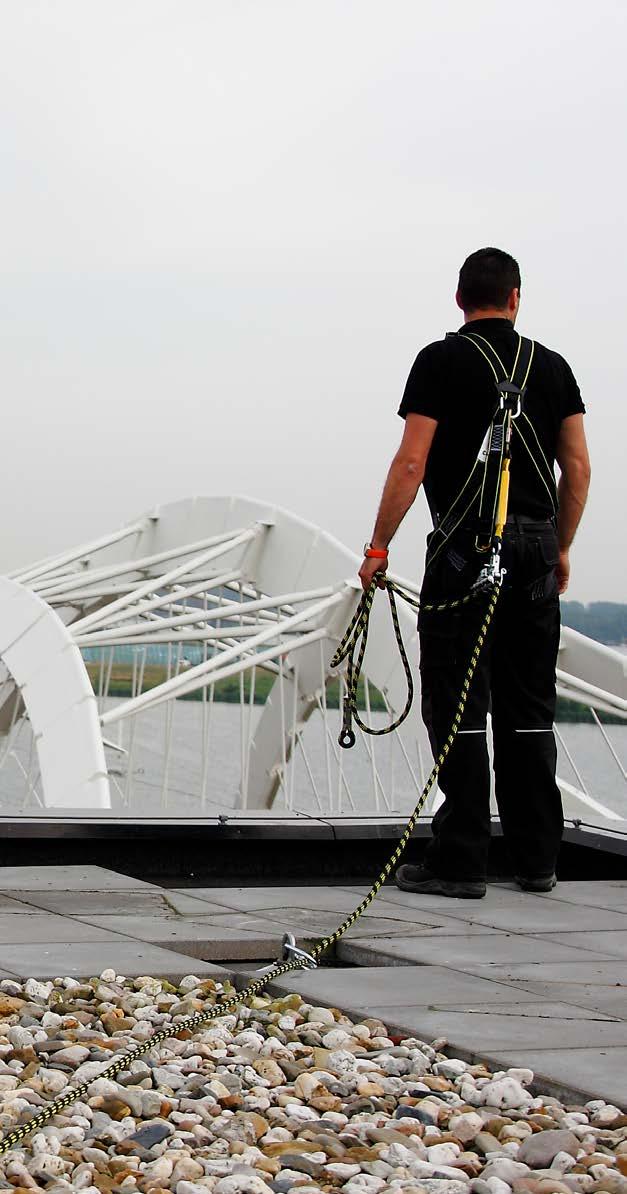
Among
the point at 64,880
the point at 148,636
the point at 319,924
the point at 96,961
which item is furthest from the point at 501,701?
the point at 148,636

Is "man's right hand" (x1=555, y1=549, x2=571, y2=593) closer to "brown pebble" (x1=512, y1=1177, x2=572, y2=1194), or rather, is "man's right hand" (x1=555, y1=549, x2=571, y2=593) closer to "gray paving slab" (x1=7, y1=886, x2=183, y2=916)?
"gray paving slab" (x1=7, y1=886, x2=183, y2=916)

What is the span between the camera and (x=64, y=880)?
4.80 meters

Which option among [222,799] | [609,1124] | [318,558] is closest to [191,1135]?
[609,1124]

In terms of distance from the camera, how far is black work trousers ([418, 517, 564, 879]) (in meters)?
4.80

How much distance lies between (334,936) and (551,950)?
59cm

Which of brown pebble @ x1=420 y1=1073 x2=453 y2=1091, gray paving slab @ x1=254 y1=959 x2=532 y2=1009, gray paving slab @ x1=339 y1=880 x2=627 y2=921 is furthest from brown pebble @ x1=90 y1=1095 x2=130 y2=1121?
gray paving slab @ x1=339 y1=880 x2=627 y2=921

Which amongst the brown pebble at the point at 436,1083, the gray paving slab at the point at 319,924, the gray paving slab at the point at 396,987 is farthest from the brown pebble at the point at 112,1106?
the gray paving slab at the point at 319,924

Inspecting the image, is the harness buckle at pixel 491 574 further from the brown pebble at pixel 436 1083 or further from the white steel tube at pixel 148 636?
the white steel tube at pixel 148 636

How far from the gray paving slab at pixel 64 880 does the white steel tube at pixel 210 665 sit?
5990 mm

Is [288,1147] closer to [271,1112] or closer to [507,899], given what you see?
[271,1112]

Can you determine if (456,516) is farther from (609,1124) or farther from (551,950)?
(609,1124)

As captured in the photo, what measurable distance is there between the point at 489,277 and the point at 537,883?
193 cm

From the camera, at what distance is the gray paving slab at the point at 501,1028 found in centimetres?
298

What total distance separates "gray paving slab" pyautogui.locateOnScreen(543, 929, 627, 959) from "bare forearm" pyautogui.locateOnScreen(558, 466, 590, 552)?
4.48 feet
